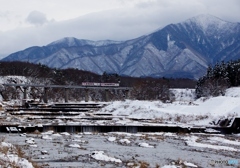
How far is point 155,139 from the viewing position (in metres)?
25.2

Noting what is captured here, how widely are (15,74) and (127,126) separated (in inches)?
4593

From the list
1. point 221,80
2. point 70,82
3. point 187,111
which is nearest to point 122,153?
point 187,111

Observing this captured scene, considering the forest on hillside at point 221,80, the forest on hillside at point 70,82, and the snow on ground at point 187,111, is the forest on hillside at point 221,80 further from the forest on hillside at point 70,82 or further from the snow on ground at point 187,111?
the snow on ground at point 187,111

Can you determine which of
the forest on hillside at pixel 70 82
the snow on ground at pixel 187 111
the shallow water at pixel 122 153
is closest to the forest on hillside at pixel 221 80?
the forest on hillside at pixel 70 82

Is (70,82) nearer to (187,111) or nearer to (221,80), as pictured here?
(221,80)

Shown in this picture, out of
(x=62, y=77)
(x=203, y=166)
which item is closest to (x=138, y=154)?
(x=203, y=166)

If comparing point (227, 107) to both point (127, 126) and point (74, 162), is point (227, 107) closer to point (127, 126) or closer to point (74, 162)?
point (127, 126)

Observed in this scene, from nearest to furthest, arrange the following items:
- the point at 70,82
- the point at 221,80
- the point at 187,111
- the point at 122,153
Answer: the point at 122,153
the point at 187,111
the point at 221,80
the point at 70,82

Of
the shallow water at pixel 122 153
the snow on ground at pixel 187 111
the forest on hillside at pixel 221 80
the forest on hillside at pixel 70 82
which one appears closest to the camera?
the shallow water at pixel 122 153

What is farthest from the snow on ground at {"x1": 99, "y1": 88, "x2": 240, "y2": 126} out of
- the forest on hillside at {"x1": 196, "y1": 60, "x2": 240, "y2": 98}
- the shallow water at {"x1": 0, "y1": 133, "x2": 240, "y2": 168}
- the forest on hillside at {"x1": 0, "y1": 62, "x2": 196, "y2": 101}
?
the forest on hillside at {"x1": 196, "y1": 60, "x2": 240, "y2": 98}

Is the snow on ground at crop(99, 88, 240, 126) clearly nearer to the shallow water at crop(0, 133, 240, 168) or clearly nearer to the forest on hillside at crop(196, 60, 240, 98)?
the shallow water at crop(0, 133, 240, 168)

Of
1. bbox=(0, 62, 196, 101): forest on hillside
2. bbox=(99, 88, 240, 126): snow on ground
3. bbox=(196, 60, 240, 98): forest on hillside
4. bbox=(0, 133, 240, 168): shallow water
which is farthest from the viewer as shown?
bbox=(0, 62, 196, 101): forest on hillside

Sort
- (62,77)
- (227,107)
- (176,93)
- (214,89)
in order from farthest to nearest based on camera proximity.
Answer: (176,93) → (62,77) → (214,89) → (227,107)

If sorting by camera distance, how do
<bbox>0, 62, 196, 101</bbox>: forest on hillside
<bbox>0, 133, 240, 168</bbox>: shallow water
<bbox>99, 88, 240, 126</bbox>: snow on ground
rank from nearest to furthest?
1. <bbox>0, 133, 240, 168</bbox>: shallow water
2. <bbox>99, 88, 240, 126</bbox>: snow on ground
3. <bbox>0, 62, 196, 101</bbox>: forest on hillside
